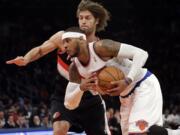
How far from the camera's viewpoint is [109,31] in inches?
733

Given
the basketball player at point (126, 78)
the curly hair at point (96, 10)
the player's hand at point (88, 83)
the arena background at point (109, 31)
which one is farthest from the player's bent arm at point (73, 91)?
the arena background at point (109, 31)

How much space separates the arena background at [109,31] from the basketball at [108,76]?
11043 millimetres

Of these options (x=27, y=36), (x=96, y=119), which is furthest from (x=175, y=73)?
(x=96, y=119)

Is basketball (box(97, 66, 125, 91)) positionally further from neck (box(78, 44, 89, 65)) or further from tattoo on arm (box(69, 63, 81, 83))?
tattoo on arm (box(69, 63, 81, 83))

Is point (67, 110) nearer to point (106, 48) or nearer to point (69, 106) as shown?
point (69, 106)

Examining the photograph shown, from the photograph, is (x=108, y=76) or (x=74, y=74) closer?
(x=108, y=76)

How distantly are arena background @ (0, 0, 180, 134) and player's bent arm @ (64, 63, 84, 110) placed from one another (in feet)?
33.6

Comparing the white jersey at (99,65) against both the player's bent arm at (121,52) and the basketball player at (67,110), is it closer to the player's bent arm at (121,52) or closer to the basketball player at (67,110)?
the player's bent arm at (121,52)

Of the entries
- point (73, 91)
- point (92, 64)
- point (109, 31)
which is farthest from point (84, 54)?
point (109, 31)

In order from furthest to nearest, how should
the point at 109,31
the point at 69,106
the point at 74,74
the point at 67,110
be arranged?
the point at 109,31 < the point at 67,110 < the point at 69,106 < the point at 74,74

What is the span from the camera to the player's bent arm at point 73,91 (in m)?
4.92

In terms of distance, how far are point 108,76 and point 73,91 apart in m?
0.78

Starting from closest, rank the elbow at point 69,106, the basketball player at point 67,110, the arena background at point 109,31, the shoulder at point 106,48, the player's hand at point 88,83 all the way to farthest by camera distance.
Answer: the player's hand at point 88,83, the shoulder at point 106,48, the elbow at point 69,106, the basketball player at point 67,110, the arena background at point 109,31

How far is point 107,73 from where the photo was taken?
459cm
